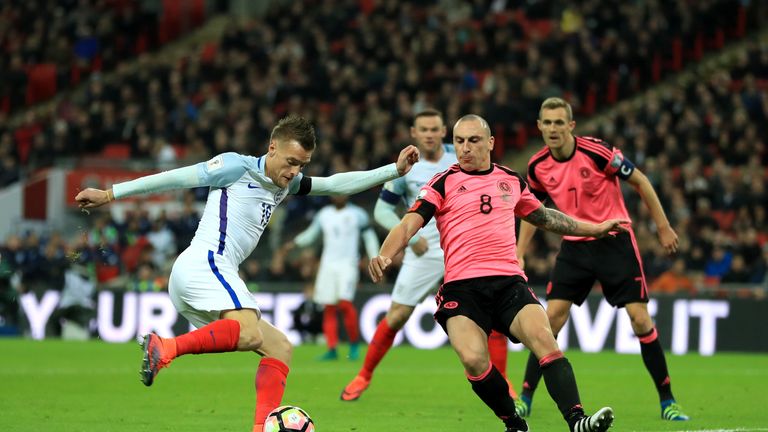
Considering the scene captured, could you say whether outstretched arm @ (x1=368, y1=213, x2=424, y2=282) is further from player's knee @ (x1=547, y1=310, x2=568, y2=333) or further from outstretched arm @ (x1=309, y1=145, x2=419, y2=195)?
player's knee @ (x1=547, y1=310, x2=568, y2=333)

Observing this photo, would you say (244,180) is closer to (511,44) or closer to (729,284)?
(729,284)

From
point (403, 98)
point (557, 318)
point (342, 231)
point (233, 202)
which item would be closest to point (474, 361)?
point (233, 202)

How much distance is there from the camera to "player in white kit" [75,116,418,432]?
7762mm

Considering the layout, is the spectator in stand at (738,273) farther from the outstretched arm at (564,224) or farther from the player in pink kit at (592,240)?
the outstretched arm at (564,224)

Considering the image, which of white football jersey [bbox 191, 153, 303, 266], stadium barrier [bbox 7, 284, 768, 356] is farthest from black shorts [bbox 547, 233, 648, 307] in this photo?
stadium barrier [bbox 7, 284, 768, 356]

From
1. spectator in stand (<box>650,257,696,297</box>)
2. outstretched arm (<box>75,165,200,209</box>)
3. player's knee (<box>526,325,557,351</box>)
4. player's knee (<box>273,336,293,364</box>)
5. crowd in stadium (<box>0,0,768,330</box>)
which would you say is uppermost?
crowd in stadium (<box>0,0,768,330</box>)

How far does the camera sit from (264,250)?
81.4ft

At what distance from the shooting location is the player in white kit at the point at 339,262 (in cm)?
1709

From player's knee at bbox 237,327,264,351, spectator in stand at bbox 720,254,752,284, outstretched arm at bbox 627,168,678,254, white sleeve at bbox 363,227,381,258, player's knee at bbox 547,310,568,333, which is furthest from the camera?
spectator in stand at bbox 720,254,752,284

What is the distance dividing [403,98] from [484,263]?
714 inches

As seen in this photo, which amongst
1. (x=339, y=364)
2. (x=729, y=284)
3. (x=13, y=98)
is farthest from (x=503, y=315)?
(x=13, y=98)

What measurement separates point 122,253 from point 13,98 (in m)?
10.6

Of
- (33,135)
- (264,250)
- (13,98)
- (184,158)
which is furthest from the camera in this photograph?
(13,98)

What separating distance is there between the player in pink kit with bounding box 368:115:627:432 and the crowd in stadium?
11682mm
